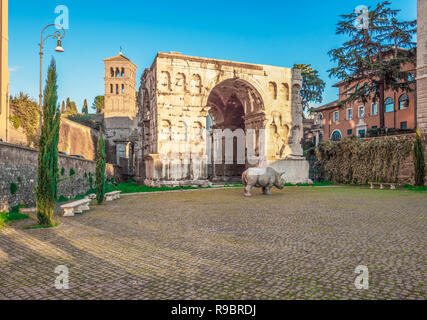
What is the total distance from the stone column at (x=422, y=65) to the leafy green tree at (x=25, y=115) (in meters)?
29.1

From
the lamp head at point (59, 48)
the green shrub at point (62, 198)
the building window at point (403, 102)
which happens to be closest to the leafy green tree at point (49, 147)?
the green shrub at point (62, 198)

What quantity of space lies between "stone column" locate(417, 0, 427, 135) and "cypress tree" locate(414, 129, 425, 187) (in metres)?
3.83

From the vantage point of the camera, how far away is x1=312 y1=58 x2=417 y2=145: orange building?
3259 centimetres

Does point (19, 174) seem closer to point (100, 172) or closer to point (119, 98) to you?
point (100, 172)

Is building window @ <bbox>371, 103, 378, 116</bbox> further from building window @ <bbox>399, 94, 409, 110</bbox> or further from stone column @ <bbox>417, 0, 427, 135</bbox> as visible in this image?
stone column @ <bbox>417, 0, 427, 135</bbox>

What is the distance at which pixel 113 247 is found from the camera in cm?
547

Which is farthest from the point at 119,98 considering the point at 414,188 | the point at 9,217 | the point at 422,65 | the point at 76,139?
the point at 9,217

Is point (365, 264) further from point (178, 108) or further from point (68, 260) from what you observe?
point (178, 108)

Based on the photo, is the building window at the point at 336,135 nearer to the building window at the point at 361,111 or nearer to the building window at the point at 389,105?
the building window at the point at 361,111

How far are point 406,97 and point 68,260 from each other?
122 feet

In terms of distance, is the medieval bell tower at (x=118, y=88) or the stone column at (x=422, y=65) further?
the medieval bell tower at (x=118, y=88)

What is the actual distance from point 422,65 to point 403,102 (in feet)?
37.2

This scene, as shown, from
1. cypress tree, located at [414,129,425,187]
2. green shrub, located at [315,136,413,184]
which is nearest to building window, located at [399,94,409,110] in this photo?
green shrub, located at [315,136,413,184]

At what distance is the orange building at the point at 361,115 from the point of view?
32.6 meters
